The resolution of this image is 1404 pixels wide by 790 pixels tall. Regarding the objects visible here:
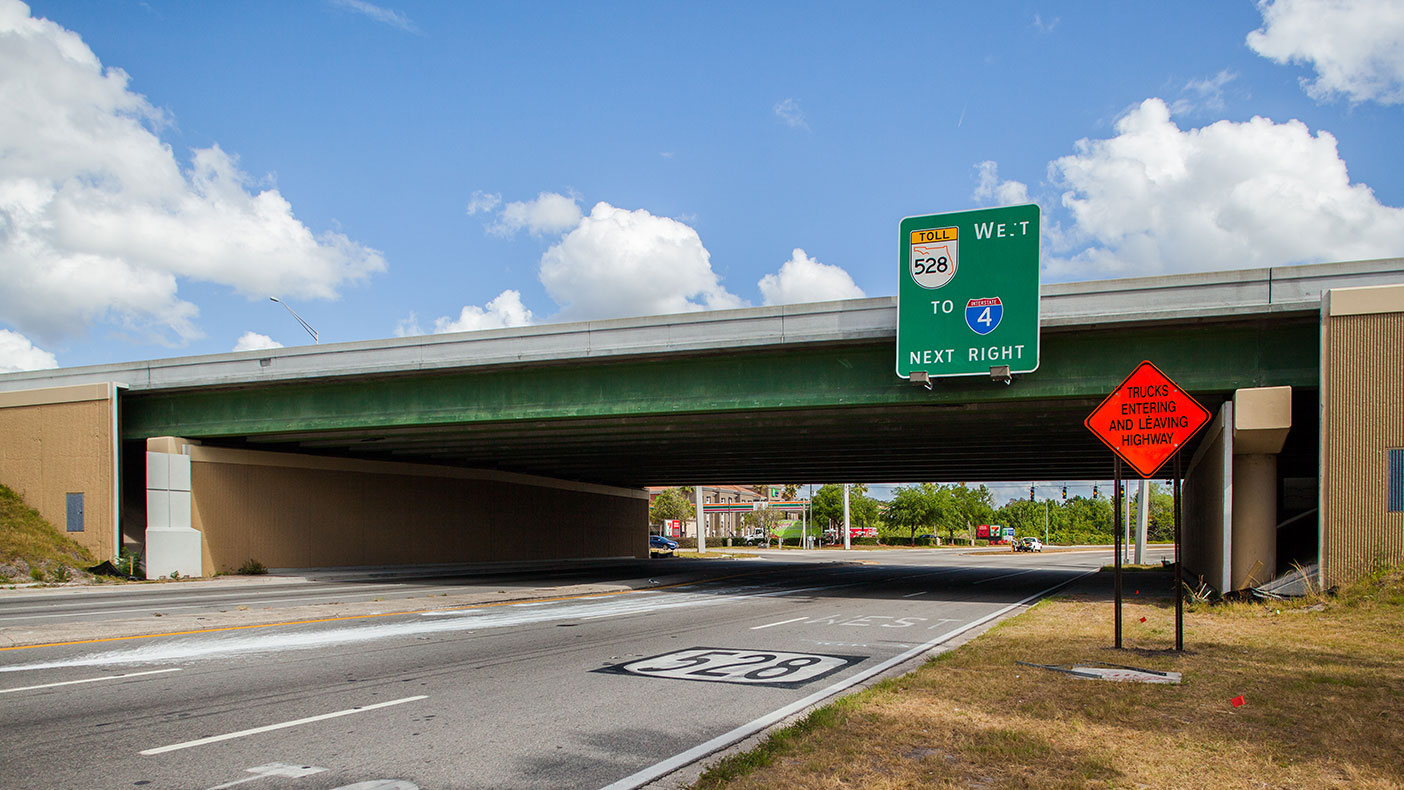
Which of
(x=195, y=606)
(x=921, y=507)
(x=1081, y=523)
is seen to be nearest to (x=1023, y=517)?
(x=1081, y=523)

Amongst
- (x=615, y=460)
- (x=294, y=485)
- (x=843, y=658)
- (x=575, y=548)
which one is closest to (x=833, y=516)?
(x=575, y=548)

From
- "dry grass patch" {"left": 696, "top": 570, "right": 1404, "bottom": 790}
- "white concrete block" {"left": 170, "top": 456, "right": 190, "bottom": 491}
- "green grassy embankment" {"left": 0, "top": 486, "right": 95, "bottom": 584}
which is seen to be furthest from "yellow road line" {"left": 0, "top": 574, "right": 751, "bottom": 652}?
"green grassy embankment" {"left": 0, "top": 486, "right": 95, "bottom": 584}

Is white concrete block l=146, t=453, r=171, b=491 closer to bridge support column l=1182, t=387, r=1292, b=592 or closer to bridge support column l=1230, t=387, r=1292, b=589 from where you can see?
bridge support column l=1182, t=387, r=1292, b=592

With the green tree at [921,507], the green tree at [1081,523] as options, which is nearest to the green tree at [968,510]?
the green tree at [921,507]

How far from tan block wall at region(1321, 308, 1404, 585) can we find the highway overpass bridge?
42 millimetres

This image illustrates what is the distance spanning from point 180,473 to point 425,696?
23.3 metres

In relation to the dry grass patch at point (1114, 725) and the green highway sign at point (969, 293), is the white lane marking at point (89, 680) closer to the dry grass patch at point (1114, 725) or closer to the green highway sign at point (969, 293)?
the dry grass patch at point (1114, 725)

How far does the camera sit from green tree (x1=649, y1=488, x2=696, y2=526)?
101125mm

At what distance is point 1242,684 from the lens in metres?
8.87

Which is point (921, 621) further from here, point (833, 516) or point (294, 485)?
point (833, 516)

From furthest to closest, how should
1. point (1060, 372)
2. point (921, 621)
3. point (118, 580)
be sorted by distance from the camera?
point (118, 580) → point (1060, 372) → point (921, 621)

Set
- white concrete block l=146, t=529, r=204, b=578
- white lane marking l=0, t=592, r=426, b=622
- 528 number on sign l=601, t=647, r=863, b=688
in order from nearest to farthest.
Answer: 1. 528 number on sign l=601, t=647, r=863, b=688
2. white lane marking l=0, t=592, r=426, b=622
3. white concrete block l=146, t=529, r=204, b=578

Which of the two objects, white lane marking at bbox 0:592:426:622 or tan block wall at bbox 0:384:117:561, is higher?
tan block wall at bbox 0:384:117:561

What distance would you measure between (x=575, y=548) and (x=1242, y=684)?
4016cm
